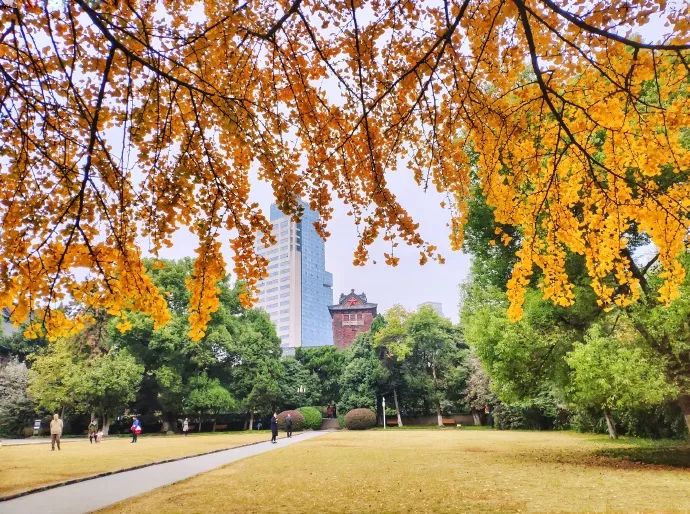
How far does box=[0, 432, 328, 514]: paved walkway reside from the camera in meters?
6.80

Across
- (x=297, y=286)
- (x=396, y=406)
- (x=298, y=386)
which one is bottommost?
(x=396, y=406)

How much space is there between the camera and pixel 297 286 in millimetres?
136500

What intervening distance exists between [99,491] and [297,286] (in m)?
129

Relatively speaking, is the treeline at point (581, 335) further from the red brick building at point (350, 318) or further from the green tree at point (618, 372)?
the red brick building at point (350, 318)

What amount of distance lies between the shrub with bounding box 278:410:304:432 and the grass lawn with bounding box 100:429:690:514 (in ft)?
74.4

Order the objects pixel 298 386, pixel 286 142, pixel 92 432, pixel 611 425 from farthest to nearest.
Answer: pixel 298 386, pixel 92 432, pixel 611 425, pixel 286 142

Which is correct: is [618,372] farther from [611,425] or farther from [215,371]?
[215,371]

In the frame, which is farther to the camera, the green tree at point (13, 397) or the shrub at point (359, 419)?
the shrub at point (359, 419)

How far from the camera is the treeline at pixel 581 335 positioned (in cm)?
1048

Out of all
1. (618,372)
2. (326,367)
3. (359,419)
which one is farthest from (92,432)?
(618,372)

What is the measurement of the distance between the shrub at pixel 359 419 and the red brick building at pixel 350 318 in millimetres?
22846

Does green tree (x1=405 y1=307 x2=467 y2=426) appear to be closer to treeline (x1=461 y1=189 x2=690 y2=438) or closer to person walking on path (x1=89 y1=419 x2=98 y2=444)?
treeline (x1=461 y1=189 x2=690 y2=438)

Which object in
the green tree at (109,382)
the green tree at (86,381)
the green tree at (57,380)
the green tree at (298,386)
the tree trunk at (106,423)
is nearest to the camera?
the green tree at (109,382)

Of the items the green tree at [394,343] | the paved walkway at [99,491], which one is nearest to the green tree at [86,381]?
the green tree at [394,343]
